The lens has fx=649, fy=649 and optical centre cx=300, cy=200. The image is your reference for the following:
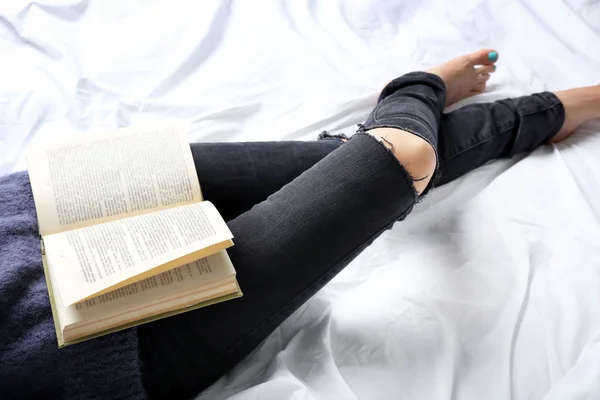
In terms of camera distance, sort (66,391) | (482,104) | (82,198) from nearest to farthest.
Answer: (66,391)
(82,198)
(482,104)

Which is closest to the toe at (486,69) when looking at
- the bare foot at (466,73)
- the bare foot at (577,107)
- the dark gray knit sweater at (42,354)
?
the bare foot at (466,73)

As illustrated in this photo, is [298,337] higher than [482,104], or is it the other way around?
[482,104]

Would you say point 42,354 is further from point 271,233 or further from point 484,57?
point 484,57

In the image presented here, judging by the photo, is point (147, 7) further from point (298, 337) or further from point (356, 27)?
point (298, 337)

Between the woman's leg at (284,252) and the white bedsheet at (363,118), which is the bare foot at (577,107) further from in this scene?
the woman's leg at (284,252)

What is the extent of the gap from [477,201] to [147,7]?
2.49 feet

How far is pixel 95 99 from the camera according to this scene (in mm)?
1093

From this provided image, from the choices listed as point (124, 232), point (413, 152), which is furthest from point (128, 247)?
point (413, 152)

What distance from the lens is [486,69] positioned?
46.2 inches

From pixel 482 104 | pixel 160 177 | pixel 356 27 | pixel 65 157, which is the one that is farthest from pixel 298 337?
pixel 356 27

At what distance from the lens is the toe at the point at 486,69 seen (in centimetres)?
116

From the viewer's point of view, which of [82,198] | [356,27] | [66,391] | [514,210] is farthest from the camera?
[356,27]

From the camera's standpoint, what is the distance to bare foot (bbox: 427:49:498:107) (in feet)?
3.69

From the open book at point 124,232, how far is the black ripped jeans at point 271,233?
0.11 ft
